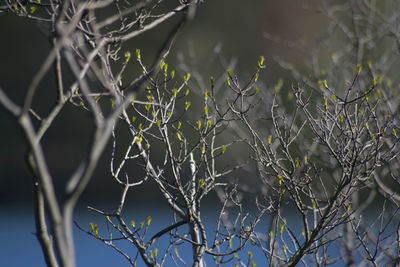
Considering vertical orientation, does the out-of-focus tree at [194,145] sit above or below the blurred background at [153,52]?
below

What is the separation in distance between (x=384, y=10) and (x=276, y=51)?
1.47m

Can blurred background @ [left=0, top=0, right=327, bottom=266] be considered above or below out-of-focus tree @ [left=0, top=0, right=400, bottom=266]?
above

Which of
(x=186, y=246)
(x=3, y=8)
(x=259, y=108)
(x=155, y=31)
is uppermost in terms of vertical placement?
(x=155, y=31)

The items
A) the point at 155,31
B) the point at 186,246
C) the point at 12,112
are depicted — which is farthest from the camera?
the point at 155,31

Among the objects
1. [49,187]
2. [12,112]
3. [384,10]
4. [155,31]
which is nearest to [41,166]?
[49,187]

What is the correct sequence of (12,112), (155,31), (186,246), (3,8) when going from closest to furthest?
1. (12,112)
2. (3,8)
3. (186,246)
4. (155,31)

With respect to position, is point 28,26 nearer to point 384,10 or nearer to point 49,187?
point 384,10

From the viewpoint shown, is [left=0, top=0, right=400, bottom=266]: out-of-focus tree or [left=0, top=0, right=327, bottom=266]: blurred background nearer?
[left=0, top=0, right=400, bottom=266]: out-of-focus tree

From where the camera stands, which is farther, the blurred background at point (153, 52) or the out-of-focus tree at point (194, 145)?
the blurred background at point (153, 52)

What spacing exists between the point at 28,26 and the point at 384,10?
425cm

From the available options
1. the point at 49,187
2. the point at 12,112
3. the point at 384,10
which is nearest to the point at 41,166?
the point at 49,187

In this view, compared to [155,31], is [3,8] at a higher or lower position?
lower

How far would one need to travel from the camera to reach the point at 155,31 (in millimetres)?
5703

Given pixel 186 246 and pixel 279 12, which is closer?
pixel 186 246
